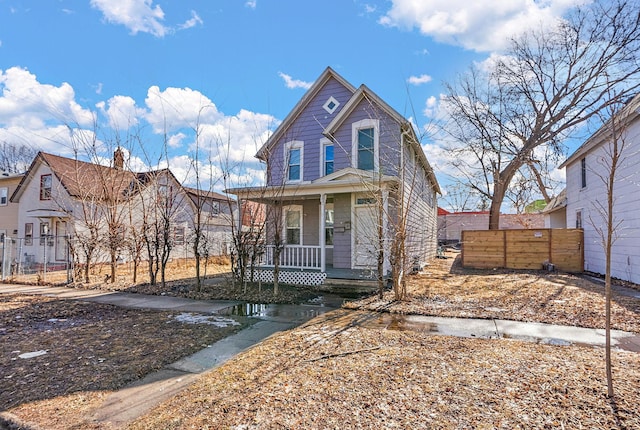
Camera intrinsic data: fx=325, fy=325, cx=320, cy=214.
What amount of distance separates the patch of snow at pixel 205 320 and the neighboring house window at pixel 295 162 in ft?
24.5

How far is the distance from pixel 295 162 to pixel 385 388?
10987mm

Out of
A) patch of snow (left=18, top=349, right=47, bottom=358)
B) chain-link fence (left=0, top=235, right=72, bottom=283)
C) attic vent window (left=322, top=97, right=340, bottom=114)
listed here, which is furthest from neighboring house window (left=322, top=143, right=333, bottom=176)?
chain-link fence (left=0, top=235, right=72, bottom=283)

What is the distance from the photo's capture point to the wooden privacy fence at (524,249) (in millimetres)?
13328

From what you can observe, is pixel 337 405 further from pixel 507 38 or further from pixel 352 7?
pixel 507 38

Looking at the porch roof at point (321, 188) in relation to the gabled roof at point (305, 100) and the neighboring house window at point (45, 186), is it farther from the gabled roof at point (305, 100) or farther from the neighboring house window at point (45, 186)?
the neighboring house window at point (45, 186)

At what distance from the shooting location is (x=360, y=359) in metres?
4.20

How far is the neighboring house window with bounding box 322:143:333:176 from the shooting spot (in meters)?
12.7

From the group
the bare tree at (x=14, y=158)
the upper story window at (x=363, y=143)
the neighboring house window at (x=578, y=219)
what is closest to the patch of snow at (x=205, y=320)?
the upper story window at (x=363, y=143)

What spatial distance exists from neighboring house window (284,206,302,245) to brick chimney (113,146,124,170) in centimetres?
631

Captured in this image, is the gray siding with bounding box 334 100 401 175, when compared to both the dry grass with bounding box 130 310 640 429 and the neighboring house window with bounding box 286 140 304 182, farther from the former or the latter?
the dry grass with bounding box 130 310 640 429

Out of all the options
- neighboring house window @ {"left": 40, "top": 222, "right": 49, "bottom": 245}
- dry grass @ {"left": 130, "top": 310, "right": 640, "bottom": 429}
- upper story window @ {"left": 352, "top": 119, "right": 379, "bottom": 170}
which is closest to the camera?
dry grass @ {"left": 130, "top": 310, "right": 640, "bottom": 429}

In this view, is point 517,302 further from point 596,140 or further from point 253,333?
point 596,140

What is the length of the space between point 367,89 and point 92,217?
456 inches

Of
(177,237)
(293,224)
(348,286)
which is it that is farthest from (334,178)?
(177,237)
